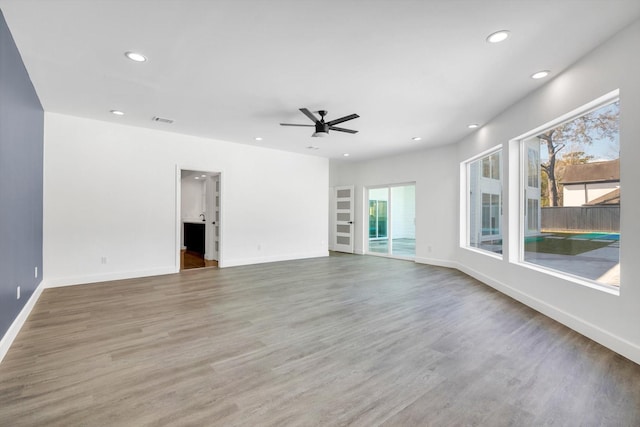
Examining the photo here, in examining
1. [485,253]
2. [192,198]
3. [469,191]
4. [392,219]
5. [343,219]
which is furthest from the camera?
[192,198]

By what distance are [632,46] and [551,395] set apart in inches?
109

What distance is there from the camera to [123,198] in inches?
206

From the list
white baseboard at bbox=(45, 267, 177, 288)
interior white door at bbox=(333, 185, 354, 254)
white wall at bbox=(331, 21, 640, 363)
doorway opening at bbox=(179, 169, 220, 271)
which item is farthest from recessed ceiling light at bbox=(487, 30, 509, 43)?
interior white door at bbox=(333, 185, 354, 254)

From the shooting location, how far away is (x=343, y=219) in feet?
30.3

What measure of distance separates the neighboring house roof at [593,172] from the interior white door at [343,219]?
576cm

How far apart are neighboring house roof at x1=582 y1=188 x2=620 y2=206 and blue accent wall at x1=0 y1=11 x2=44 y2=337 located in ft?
17.6

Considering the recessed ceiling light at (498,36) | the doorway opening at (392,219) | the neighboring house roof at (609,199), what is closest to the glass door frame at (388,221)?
the doorway opening at (392,219)

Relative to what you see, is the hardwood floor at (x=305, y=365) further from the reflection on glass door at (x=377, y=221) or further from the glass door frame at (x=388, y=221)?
the reflection on glass door at (x=377, y=221)

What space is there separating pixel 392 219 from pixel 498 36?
5739 millimetres

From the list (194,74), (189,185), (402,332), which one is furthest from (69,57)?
(189,185)

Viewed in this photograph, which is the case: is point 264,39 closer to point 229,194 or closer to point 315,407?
point 315,407

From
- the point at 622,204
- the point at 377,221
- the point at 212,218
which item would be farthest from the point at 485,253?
the point at 212,218

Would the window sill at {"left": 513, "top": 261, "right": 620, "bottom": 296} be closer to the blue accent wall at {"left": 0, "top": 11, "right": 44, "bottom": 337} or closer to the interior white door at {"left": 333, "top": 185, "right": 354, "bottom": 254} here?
the interior white door at {"left": 333, "top": 185, "right": 354, "bottom": 254}

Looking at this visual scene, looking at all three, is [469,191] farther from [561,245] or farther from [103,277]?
[103,277]
